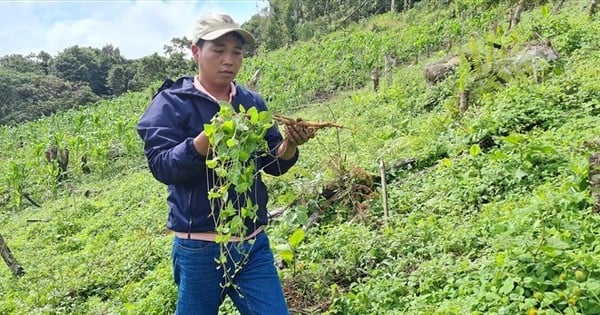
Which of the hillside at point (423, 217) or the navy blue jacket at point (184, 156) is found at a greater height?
the navy blue jacket at point (184, 156)

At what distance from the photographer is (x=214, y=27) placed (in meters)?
2.25

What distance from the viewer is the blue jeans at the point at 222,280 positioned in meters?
2.21

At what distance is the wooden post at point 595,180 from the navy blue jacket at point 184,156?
1.89 metres

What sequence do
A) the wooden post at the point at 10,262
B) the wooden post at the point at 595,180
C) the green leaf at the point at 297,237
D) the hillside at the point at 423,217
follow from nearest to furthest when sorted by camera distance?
the hillside at the point at 423,217 → the wooden post at the point at 595,180 → the green leaf at the point at 297,237 → the wooden post at the point at 10,262

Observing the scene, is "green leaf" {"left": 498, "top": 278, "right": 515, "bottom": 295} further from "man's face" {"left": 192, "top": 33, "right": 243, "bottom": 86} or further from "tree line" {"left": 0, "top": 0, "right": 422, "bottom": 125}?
"tree line" {"left": 0, "top": 0, "right": 422, "bottom": 125}

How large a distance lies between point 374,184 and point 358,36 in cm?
1645

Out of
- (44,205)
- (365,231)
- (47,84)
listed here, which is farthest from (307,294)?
(47,84)

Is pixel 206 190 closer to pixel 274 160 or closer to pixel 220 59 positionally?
pixel 274 160

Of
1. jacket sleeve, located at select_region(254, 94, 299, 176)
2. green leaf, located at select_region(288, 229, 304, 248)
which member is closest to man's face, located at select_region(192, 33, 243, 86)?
jacket sleeve, located at select_region(254, 94, 299, 176)

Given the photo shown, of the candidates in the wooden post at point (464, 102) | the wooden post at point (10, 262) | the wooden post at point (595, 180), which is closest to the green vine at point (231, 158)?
the wooden post at point (595, 180)

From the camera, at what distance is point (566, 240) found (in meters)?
2.64

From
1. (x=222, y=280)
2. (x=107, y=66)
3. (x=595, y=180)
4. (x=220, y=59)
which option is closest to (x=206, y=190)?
(x=222, y=280)

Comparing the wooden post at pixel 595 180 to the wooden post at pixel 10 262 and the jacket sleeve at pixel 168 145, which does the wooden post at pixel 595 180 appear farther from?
the wooden post at pixel 10 262

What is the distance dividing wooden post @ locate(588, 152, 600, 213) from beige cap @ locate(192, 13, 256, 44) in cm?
220
